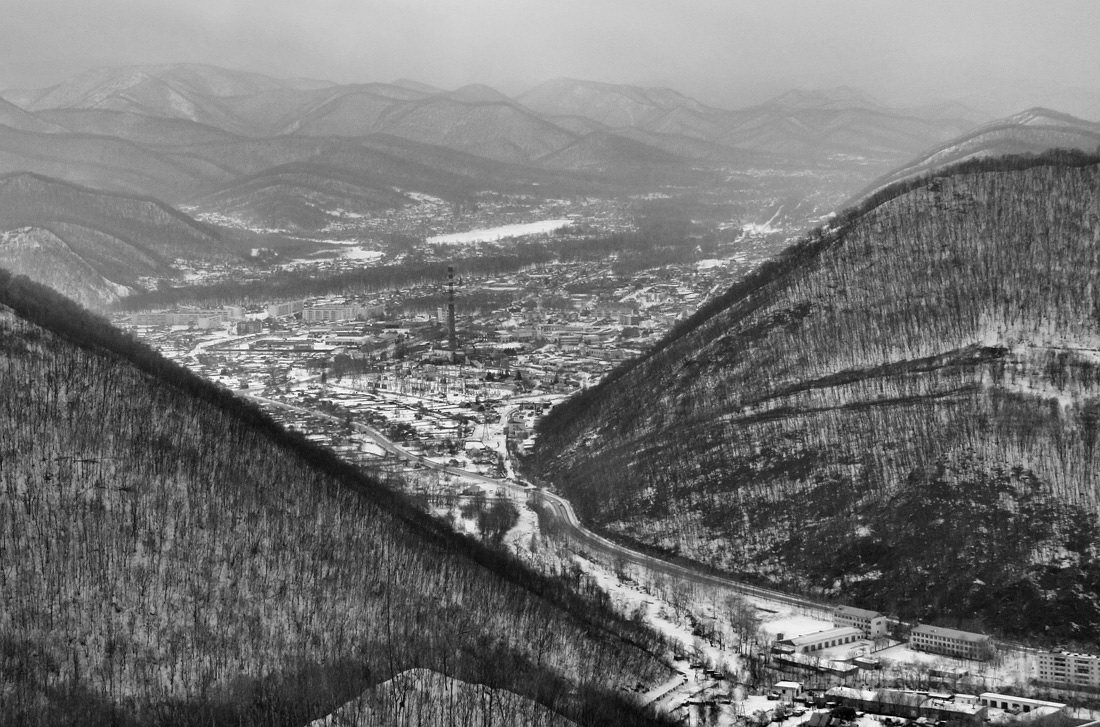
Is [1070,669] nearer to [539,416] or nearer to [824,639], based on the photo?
[824,639]

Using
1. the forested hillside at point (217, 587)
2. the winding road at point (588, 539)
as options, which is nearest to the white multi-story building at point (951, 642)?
the winding road at point (588, 539)

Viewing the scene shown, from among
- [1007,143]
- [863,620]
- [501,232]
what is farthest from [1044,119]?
[863,620]

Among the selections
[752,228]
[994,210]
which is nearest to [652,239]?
[752,228]

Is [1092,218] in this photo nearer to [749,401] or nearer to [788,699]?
[749,401]

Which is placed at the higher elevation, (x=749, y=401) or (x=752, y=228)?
(x=752, y=228)

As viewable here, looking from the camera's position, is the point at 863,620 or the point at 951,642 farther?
the point at 863,620

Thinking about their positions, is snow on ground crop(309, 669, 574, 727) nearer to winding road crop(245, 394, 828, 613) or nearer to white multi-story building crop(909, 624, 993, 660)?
white multi-story building crop(909, 624, 993, 660)

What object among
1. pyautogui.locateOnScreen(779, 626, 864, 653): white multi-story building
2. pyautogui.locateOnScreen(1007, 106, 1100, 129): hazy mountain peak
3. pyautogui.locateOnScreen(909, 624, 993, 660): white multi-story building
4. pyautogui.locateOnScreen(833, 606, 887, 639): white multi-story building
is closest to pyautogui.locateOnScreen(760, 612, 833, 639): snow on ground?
pyautogui.locateOnScreen(833, 606, 887, 639): white multi-story building
